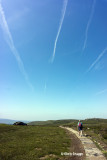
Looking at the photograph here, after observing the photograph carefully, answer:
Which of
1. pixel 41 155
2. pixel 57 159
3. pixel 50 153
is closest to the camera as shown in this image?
pixel 57 159

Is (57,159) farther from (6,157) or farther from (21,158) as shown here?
(6,157)

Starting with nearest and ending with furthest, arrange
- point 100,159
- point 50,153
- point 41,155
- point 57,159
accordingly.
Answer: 1. point 100,159
2. point 57,159
3. point 41,155
4. point 50,153

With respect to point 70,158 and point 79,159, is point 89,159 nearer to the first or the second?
point 79,159

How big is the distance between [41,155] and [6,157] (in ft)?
10.3

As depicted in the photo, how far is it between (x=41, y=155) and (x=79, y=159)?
11.5 feet

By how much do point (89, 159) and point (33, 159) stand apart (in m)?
4.63

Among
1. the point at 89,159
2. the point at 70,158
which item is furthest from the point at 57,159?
the point at 89,159

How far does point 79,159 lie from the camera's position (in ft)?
31.0

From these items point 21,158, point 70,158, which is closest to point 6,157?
point 21,158

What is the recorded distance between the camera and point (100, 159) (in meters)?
9.05

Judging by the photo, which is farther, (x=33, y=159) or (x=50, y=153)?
(x=50, y=153)

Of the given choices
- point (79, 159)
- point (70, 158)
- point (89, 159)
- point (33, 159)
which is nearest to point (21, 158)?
point (33, 159)

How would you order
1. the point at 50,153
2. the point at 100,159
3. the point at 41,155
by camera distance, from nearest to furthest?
the point at 100,159 → the point at 41,155 → the point at 50,153

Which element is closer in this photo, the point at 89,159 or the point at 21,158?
the point at 89,159
